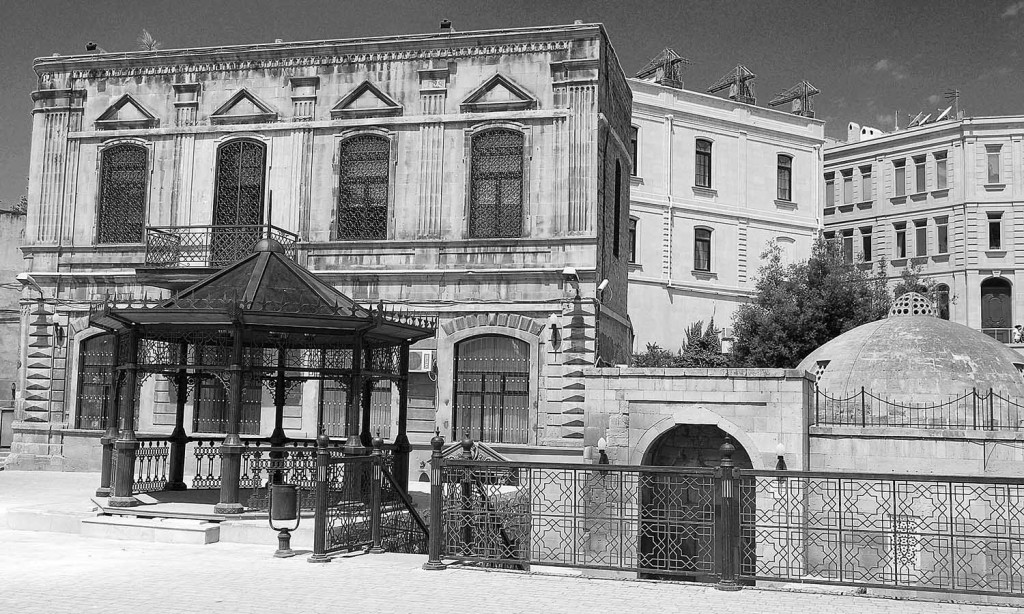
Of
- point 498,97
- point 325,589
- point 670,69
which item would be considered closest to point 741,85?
point 670,69

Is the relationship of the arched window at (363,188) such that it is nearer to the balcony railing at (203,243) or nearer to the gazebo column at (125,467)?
the balcony railing at (203,243)

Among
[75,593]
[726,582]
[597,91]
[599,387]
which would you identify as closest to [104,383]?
[599,387]

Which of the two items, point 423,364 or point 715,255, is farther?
point 715,255

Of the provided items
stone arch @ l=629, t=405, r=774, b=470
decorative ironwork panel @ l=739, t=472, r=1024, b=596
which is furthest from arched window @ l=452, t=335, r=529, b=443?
decorative ironwork panel @ l=739, t=472, r=1024, b=596

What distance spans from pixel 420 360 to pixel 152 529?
970cm

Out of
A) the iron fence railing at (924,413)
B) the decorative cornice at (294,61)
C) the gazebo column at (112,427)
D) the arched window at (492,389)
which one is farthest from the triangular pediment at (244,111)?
the iron fence railing at (924,413)

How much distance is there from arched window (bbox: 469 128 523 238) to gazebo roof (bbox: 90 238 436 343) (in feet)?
23.7

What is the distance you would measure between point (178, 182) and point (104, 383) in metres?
5.22

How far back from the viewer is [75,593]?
385 inches

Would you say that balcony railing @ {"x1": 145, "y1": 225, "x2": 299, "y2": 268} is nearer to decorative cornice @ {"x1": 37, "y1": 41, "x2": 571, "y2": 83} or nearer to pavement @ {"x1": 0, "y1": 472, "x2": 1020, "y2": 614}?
decorative cornice @ {"x1": 37, "y1": 41, "x2": 571, "y2": 83}

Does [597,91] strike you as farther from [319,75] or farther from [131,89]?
[131,89]

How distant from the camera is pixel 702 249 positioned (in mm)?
40469

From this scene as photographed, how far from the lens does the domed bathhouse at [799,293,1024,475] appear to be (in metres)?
19.9

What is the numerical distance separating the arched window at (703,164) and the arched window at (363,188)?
20036mm
